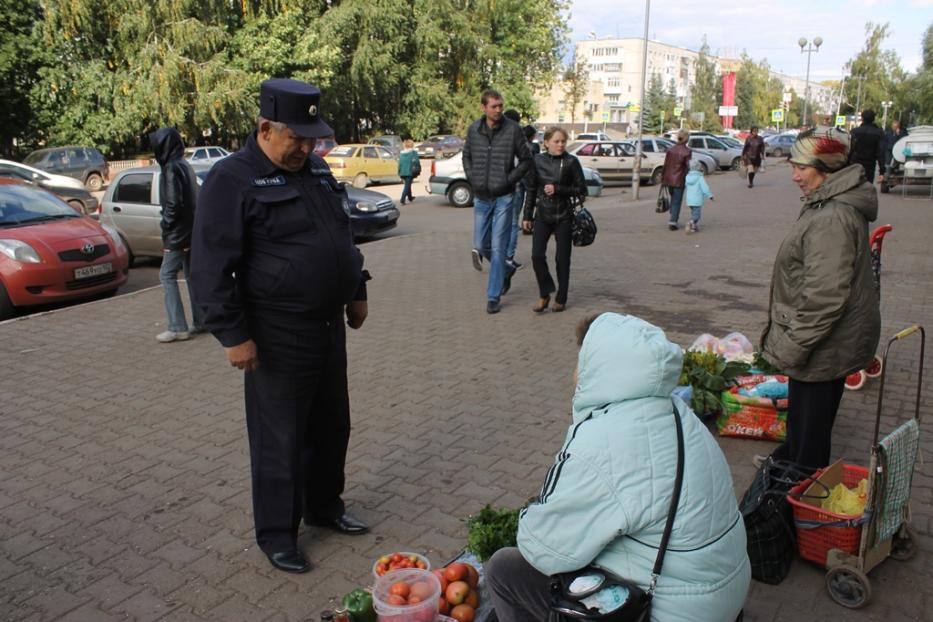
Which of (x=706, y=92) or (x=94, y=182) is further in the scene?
(x=706, y=92)

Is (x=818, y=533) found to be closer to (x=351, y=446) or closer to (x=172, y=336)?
(x=351, y=446)

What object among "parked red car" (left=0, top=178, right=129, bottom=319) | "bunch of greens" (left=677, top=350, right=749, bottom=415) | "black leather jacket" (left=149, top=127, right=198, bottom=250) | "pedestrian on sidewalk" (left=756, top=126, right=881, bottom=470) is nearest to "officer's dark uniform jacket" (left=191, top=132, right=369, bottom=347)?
"pedestrian on sidewalk" (left=756, top=126, right=881, bottom=470)

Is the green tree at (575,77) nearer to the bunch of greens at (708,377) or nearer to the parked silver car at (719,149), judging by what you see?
the parked silver car at (719,149)

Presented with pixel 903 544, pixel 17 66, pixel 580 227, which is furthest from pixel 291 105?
pixel 17 66

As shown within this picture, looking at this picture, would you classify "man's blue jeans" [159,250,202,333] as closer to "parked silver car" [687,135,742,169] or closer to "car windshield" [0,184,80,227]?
"car windshield" [0,184,80,227]

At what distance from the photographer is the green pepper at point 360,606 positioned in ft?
9.77

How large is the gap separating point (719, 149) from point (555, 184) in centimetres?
2858

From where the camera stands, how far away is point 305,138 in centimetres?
322

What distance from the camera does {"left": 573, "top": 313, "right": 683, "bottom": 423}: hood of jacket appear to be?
2168mm

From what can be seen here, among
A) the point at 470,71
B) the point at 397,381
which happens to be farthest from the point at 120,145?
the point at 397,381

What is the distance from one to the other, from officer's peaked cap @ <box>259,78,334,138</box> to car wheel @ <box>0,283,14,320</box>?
7.06m

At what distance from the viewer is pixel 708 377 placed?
16.6ft

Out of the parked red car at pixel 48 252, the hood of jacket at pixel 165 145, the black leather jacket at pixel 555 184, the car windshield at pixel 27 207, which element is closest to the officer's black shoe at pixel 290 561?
the hood of jacket at pixel 165 145

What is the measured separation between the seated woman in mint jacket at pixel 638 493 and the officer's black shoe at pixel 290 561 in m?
1.62
